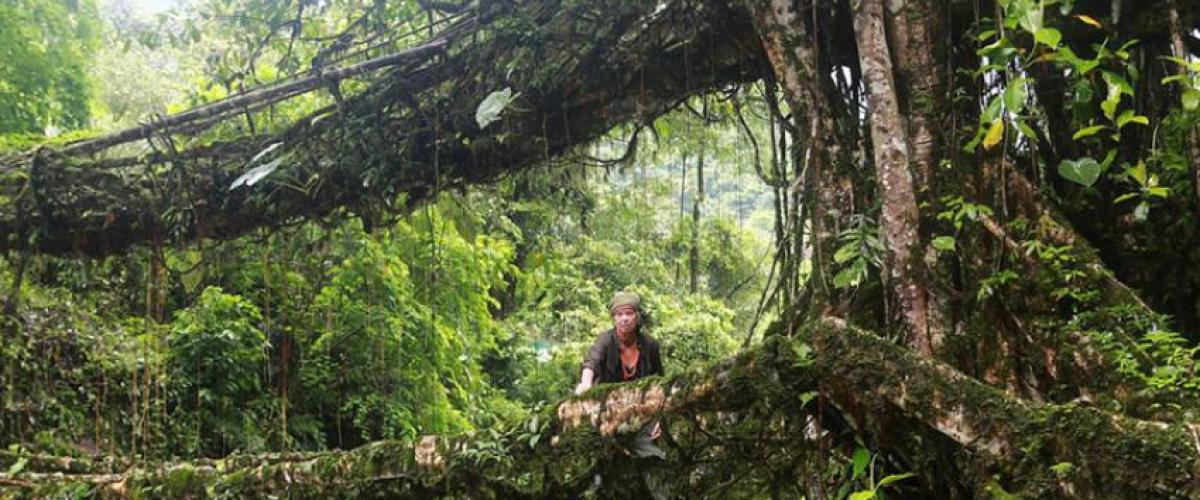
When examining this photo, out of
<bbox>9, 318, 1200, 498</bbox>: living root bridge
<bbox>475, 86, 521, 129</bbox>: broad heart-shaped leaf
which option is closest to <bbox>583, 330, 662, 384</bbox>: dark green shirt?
<bbox>475, 86, 521, 129</bbox>: broad heart-shaped leaf

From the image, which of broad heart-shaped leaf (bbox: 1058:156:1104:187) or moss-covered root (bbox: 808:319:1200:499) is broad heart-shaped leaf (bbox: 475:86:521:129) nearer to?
moss-covered root (bbox: 808:319:1200:499)

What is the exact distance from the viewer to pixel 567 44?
407 cm

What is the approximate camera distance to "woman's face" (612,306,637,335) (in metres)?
4.34

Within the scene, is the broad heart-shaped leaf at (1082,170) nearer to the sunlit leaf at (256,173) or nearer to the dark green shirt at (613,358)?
the dark green shirt at (613,358)

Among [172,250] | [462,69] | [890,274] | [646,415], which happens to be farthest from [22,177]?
[890,274]

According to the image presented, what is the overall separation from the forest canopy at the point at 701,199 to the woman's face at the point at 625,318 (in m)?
0.74

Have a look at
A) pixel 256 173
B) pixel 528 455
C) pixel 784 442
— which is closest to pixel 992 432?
pixel 784 442

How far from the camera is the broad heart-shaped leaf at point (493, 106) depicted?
12.9 ft

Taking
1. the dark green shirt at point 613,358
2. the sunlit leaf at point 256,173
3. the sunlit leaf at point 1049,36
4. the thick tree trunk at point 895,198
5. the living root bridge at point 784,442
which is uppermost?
the sunlit leaf at point 1049,36

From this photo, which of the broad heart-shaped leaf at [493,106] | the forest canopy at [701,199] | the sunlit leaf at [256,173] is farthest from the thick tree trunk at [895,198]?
the sunlit leaf at [256,173]

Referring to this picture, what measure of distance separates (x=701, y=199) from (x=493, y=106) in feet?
7.52

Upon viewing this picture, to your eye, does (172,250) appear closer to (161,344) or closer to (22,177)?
(22,177)

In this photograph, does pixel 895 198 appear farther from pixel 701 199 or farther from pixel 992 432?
pixel 701 199

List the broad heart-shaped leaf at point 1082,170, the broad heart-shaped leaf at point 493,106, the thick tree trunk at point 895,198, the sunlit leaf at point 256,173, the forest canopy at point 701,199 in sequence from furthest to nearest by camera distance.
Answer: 1. the sunlit leaf at point 256,173
2. the broad heart-shaped leaf at point 493,106
3. the thick tree trunk at point 895,198
4. the broad heart-shaped leaf at point 1082,170
5. the forest canopy at point 701,199
